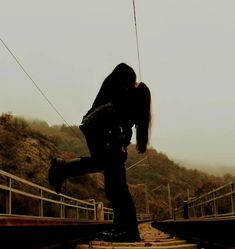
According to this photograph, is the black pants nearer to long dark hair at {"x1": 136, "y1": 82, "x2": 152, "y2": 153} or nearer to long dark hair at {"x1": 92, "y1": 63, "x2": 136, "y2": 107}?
long dark hair at {"x1": 136, "y1": 82, "x2": 152, "y2": 153}

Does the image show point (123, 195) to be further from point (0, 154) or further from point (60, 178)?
point (0, 154)

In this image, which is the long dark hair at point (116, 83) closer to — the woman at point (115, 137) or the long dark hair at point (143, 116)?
the woman at point (115, 137)

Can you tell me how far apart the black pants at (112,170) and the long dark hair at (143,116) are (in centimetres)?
19

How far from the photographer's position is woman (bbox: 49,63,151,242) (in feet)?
12.9

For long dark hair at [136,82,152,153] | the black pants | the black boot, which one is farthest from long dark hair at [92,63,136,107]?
the black boot

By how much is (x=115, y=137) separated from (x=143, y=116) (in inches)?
11.9

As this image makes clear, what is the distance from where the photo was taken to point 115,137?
4.04m

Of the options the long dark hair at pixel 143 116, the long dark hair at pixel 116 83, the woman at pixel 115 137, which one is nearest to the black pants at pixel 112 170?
the woman at pixel 115 137

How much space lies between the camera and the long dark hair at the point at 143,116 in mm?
4023

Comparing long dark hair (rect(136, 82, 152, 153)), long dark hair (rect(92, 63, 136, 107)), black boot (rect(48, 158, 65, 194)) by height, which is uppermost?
long dark hair (rect(92, 63, 136, 107))

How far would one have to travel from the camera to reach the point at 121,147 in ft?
13.5

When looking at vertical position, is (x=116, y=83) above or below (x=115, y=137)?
above

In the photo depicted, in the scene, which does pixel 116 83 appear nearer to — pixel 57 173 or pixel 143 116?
pixel 143 116

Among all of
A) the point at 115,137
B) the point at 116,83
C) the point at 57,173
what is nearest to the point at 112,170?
the point at 115,137
